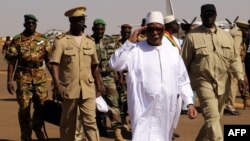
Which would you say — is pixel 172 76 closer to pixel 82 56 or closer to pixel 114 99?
pixel 82 56

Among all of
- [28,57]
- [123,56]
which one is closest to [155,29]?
[123,56]

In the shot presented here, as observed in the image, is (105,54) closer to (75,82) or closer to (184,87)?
(75,82)

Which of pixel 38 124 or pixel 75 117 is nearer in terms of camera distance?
pixel 75 117

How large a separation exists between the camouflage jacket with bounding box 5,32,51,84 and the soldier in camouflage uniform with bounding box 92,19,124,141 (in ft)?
2.73

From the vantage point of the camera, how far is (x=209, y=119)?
23.3 feet

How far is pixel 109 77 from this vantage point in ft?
29.8

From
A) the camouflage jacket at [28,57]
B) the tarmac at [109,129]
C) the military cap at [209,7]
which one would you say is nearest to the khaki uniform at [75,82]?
the camouflage jacket at [28,57]

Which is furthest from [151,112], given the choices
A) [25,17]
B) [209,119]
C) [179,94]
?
[25,17]

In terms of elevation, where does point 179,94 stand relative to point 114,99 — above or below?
above

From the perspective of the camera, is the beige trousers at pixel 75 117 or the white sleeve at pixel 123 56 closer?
the white sleeve at pixel 123 56

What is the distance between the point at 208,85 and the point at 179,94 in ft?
5.28

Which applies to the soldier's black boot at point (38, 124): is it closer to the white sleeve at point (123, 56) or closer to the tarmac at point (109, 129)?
the tarmac at point (109, 129)

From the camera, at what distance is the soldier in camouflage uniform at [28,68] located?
27.5 feet

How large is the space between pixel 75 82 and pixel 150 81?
6.04ft
